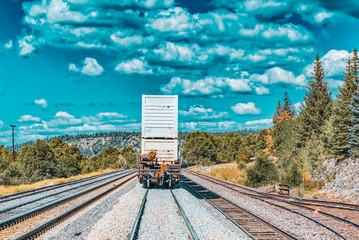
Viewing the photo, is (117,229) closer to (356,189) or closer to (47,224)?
(47,224)

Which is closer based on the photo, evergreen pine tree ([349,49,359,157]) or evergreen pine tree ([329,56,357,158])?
evergreen pine tree ([349,49,359,157])

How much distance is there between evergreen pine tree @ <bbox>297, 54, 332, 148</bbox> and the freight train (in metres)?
26.8

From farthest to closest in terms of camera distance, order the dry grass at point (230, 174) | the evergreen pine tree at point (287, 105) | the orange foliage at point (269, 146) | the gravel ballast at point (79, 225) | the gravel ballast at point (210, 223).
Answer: the evergreen pine tree at point (287, 105)
the orange foliage at point (269, 146)
the dry grass at point (230, 174)
the gravel ballast at point (79, 225)
the gravel ballast at point (210, 223)

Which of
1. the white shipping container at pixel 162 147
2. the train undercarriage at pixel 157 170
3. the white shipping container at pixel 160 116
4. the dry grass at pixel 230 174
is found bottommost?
the dry grass at pixel 230 174

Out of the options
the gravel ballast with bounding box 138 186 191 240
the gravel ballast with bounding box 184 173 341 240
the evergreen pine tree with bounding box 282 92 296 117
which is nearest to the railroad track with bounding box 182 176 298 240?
the gravel ballast with bounding box 184 173 341 240

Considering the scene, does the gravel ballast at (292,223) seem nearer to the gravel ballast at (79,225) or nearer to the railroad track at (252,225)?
the railroad track at (252,225)

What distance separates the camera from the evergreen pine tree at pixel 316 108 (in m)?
41.4

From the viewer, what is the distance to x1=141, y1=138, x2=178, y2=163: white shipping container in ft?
68.1

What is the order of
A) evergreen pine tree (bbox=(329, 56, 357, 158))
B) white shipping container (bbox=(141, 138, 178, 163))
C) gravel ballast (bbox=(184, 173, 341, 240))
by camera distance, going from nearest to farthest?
gravel ballast (bbox=(184, 173, 341, 240)), white shipping container (bbox=(141, 138, 178, 163)), evergreen pine tree (bbox=(329, 56, 357, 158))

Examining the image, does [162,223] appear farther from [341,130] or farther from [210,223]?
[341,130]

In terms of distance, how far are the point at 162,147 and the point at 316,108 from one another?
29.1 meters

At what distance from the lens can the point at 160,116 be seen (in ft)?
68.8

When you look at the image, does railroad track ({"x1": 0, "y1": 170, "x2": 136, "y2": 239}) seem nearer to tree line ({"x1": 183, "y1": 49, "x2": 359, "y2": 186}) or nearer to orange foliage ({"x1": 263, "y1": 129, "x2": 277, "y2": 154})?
tree line ({"x1": 183, "y1": 49, "x2": 359, "y2": 186})

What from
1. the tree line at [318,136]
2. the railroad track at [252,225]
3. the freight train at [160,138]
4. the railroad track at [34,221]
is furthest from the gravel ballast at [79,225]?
the tree line at [318,136]
